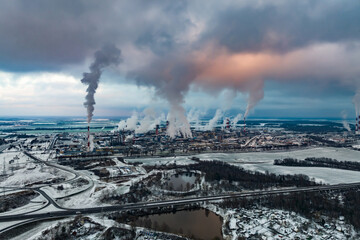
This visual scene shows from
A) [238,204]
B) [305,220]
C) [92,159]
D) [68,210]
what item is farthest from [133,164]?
[305,220]

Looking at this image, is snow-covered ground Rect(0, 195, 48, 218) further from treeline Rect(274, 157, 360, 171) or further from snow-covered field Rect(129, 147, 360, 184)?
treeline Rect(274, 157, 360, 171)

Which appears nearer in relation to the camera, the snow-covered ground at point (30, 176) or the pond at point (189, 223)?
the pond at point (189, 223)

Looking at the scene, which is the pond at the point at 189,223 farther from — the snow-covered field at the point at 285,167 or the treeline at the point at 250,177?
the snow-covered field at the point at 285,167

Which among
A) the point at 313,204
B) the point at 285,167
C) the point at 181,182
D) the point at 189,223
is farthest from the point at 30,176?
the point at 285,167

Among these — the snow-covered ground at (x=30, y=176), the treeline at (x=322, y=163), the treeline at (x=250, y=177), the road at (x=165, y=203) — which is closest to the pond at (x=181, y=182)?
the treeline at (x=250, y=177)

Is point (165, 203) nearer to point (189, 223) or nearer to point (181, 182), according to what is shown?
point (189, 223)

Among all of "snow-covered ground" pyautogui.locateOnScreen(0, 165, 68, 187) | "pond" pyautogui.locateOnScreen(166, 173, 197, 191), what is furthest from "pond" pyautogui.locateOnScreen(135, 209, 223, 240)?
"snow-covered ground" pyautogui.locateOnScreen(0, 165, 68, 187)
